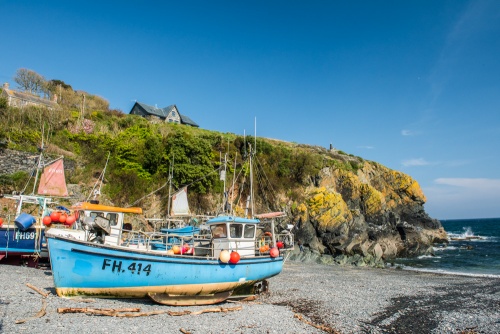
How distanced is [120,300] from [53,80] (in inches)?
2191

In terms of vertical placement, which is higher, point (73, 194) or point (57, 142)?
point (57, 142)

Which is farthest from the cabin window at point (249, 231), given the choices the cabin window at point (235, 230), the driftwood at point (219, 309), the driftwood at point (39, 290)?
the driftwood at point (39, 290)

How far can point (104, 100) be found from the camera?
4969cm

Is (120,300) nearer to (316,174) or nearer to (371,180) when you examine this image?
(316,174)

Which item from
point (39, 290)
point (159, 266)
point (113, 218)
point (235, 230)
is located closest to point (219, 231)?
point (235, 230)

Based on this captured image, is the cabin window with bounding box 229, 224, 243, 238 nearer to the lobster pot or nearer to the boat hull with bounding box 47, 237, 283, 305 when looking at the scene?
the boat hull with bounding box 47, 237, 283, 305

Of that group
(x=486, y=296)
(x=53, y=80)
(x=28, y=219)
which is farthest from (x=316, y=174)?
(x=53, y=80)

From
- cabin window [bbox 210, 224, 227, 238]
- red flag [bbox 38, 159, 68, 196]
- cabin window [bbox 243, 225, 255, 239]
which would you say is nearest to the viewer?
cabin window [bbox 210, 224, 227, 238]

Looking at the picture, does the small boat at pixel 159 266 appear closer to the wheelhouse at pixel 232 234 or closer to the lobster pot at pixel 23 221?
the wheelhouse at pixel 232 234

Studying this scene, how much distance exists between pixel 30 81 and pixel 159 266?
182ft

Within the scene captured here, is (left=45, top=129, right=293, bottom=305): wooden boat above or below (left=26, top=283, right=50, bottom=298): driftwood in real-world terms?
above

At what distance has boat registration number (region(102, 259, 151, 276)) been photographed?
429 inches

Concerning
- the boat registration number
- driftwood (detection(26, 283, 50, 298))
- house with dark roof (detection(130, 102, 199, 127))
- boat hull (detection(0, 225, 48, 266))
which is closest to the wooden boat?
the boat registration number

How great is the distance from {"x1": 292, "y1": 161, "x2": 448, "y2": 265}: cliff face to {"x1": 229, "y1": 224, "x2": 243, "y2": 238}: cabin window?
20030 millimetres
